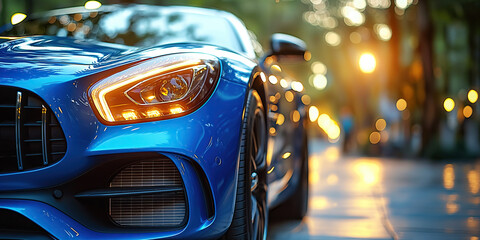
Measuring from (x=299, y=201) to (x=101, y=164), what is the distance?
9.16 feet

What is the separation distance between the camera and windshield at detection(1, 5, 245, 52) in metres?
3.99

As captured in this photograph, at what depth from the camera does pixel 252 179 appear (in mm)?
2994

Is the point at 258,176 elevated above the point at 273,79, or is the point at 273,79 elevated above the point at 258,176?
the point at 273,79

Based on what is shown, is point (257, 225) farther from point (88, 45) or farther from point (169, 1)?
point (169, 1)

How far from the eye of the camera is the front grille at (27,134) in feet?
7.80

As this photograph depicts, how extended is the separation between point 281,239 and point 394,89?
21919 millimetres

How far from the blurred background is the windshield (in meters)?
0.44

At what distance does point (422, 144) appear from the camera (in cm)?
1839

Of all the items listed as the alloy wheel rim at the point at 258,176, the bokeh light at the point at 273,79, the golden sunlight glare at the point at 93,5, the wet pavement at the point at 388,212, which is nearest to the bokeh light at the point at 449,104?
the wet pavement at the point at 388,212

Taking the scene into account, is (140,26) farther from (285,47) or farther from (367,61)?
(367,61)

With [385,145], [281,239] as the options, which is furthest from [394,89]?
A: [281,239]

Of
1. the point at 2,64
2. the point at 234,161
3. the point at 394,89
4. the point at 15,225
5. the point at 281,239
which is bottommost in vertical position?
the point at 281,239

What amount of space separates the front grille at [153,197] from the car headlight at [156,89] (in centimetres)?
19

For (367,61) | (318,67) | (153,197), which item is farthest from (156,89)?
(318,67)
